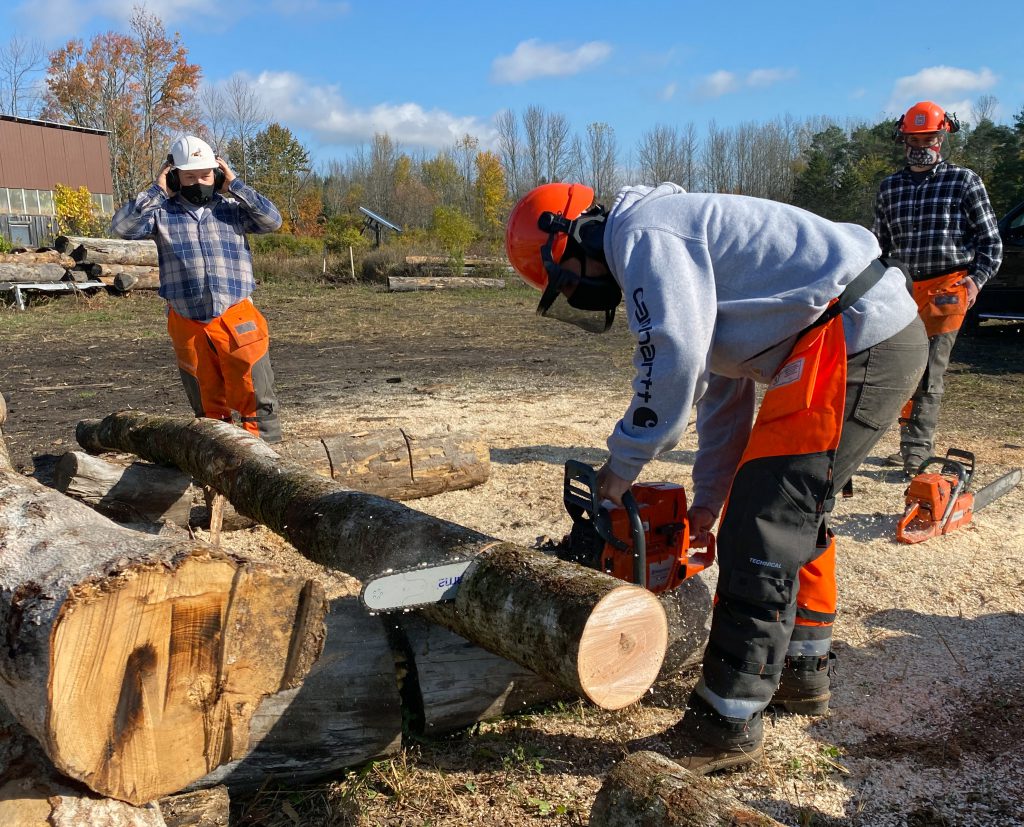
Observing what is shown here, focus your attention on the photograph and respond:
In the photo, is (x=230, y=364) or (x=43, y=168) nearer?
(x=230, y=364)

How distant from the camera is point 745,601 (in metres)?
2.45

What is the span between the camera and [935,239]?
527cm

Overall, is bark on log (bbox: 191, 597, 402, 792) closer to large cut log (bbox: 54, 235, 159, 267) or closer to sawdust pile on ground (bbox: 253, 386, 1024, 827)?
sawdust pile on ground (bbox: 253, 386, 1024, 827)

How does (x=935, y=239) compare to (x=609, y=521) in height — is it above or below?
above

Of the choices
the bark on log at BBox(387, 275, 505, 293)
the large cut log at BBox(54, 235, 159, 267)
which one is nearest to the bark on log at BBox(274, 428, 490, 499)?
the large cut log at BBox(54, 235, 159, 267)

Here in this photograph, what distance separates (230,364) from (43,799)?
3679 millimetres

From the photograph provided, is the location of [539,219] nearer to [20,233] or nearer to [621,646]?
[621,646]

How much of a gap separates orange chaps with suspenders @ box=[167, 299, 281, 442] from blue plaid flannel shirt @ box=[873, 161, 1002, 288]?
13.4 feet

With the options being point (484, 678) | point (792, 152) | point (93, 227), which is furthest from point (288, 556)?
point (792, 152)

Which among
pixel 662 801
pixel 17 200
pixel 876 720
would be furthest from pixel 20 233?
pixel 662 801

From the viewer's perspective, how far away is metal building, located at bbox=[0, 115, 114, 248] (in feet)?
113

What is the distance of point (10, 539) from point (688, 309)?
6.01ft

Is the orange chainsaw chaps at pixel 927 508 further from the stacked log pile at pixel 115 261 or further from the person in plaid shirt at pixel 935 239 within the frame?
the stacked log pile at pixel 115 261

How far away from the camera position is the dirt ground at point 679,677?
7.96 ft
